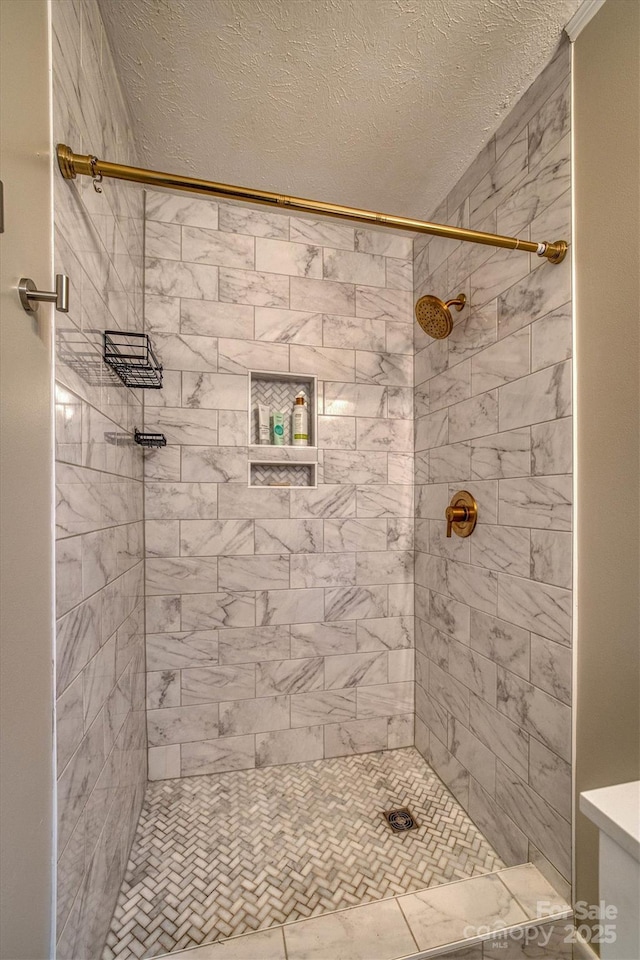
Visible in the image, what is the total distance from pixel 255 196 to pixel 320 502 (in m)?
1.29

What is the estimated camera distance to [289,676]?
1957 mm

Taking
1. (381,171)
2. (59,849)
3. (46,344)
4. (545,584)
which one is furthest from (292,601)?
(381,171)

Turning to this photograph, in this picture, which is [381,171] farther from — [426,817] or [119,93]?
[426,817]

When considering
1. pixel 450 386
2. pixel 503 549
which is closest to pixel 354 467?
pixel 450 386

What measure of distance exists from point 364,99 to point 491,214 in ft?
1.92

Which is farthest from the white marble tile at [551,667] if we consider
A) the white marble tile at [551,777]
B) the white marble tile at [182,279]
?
the white marble tile at [182,279]

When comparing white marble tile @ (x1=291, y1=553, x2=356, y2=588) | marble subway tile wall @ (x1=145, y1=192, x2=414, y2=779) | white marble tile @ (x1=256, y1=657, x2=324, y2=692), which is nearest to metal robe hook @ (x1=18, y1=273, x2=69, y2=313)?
Result: marble subway tile wall @ (x1=145, y1=192, x2=414, y2=779)

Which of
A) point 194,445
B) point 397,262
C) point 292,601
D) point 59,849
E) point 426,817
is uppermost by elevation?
point 397,262

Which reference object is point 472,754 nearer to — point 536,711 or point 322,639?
point 536,711

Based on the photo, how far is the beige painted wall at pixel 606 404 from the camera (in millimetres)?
1006

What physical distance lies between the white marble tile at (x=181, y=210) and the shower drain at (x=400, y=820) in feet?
8.53

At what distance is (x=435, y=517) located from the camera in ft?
6.32

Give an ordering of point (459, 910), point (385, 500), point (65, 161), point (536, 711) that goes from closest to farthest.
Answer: point (65, 161) < point (459, 910) < point (536, 711) < point (385, 500)

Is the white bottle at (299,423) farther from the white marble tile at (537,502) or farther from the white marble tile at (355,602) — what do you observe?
the white marble tile at (537,502)
